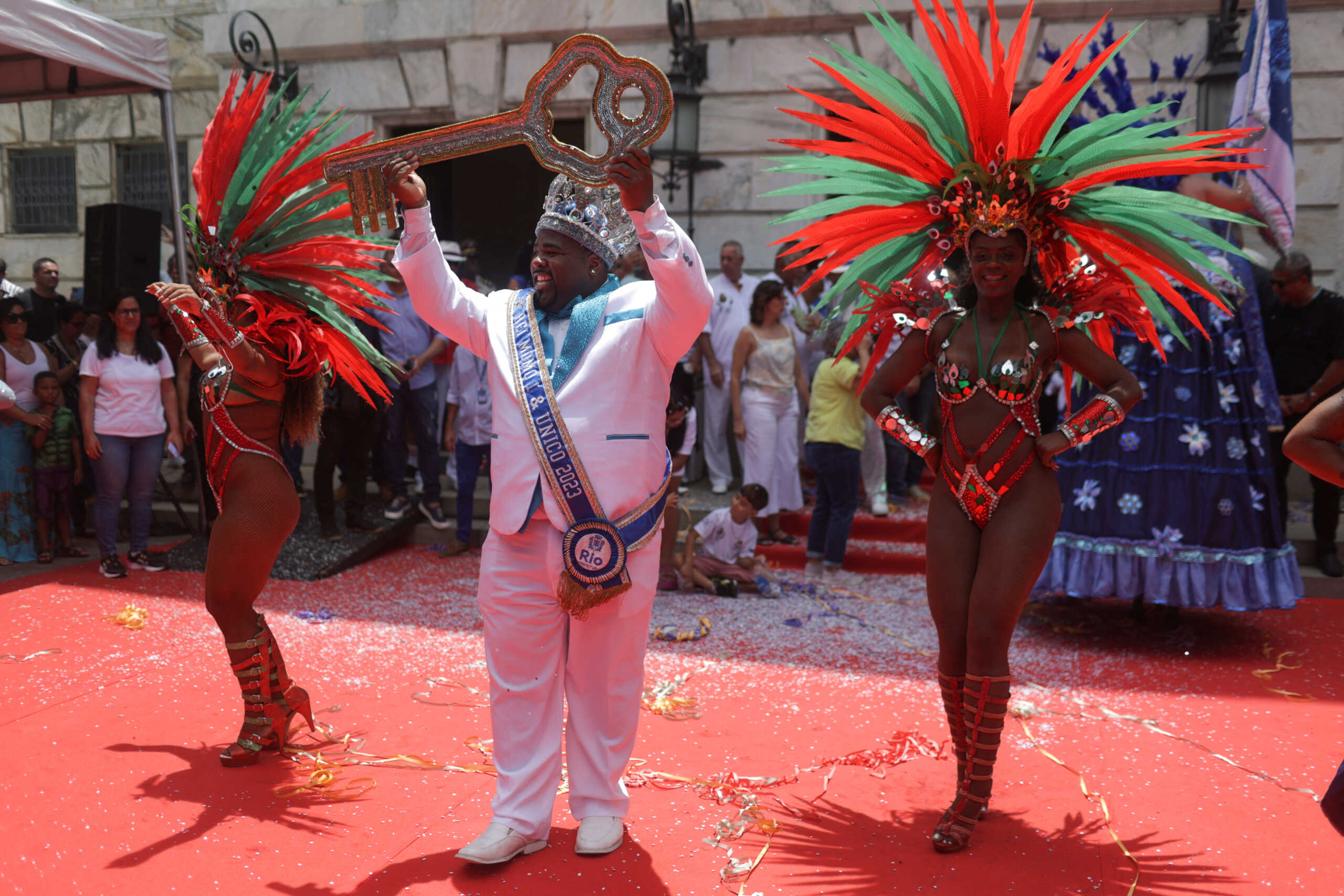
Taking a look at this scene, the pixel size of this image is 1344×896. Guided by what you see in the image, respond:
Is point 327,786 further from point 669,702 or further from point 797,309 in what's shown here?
point 797,309

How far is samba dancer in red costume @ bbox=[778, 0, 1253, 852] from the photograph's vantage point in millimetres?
3418

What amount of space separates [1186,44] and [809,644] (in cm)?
642

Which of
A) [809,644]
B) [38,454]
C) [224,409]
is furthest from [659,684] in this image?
[38,454]

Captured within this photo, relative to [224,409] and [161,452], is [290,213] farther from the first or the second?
[161,452]

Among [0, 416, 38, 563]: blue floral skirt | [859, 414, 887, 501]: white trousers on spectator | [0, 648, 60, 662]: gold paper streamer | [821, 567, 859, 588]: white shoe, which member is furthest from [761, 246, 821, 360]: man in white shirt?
[0, 416, 38, 563]: blue floral skirt

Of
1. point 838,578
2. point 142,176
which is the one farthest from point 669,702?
point 142,176

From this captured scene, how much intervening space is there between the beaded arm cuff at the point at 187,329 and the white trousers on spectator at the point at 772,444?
4.48 metres

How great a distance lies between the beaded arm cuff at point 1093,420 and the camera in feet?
11.2

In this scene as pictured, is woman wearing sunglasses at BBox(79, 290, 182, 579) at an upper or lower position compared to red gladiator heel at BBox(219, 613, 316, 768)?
upper

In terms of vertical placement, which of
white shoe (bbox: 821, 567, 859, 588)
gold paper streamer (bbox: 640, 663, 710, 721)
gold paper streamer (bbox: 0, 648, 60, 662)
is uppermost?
white shoe (bbox: 821, 567, 859, 588)

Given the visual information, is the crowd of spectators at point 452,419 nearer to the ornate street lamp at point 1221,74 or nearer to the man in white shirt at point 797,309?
the man in white shirt at point 797,309

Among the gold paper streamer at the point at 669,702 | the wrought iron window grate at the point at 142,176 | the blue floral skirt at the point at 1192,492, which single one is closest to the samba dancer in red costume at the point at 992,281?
the gold paper streamer at the point at 669,702

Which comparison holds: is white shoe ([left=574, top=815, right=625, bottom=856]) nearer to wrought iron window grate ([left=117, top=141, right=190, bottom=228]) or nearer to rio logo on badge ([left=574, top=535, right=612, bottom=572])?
rio logo on badge ([left=574, top=535, right=612, bottom=572])

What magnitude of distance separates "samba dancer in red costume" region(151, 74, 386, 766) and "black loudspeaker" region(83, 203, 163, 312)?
489 cm
